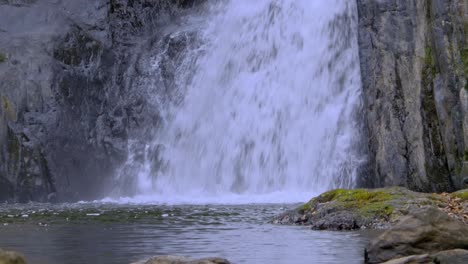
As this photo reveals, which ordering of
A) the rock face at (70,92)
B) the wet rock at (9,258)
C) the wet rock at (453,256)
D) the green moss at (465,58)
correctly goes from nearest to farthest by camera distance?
the wet rock at (9,258), the wet rock at (453,256), the green moss at (465,58), the rock face at (70,92)

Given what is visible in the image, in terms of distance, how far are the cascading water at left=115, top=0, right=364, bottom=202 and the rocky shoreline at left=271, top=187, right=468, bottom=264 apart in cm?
1375

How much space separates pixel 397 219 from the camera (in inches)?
624

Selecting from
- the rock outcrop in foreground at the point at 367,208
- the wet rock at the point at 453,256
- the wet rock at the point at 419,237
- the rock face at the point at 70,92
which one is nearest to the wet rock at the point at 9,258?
the wet rock at the point at 419,237

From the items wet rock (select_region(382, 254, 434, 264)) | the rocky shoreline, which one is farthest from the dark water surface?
wet rock (select_region(382, 254, 434, 264))

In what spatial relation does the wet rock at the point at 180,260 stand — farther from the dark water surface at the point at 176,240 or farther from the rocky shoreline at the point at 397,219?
the rocky shoreline at the point at 397,219

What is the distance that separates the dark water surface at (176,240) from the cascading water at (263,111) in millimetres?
12626

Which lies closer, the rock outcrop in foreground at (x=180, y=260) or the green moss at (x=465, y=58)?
the rock outcrop in foreground at (x=180, y=260)

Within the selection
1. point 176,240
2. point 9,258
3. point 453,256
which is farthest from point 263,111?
point 9,258

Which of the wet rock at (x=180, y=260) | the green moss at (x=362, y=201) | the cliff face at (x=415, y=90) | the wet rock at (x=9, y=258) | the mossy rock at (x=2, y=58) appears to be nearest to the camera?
the wet rock at (x=9, y=258)

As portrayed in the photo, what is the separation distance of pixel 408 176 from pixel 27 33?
935 inches

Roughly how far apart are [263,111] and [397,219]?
882 inches

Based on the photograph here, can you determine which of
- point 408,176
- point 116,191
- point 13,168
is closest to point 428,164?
point 408,176

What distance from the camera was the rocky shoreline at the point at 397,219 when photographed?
33.9ft

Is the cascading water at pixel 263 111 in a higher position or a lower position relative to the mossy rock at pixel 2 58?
lower
